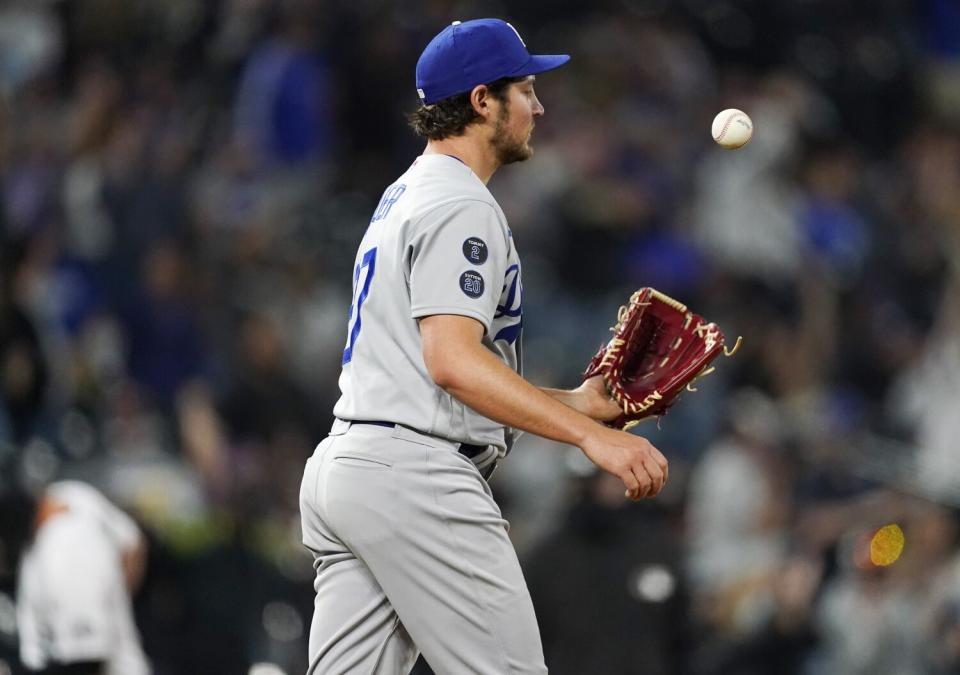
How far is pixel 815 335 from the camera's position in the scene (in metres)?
8.69

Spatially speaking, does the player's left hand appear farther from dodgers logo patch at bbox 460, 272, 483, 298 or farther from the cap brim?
the cap brim

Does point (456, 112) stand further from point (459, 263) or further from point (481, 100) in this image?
point (459, 263)

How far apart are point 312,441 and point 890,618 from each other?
11.4 ft

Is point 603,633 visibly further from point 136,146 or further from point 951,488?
point 136,146

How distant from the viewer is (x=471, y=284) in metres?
3.16

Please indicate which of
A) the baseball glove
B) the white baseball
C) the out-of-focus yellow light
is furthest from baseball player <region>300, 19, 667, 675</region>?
A: the out-of-focus yellow light

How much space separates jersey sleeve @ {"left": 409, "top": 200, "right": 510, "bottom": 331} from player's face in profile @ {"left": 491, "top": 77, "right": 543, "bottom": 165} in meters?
0.31

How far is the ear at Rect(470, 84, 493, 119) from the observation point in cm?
347

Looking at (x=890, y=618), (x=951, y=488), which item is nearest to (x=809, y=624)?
(x=890, y=618)

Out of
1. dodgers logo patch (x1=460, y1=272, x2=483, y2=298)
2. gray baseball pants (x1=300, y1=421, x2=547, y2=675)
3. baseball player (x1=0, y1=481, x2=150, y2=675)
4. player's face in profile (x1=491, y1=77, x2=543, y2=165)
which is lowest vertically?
baseball player (x1=0, y1=481, x2=150, y2=675)

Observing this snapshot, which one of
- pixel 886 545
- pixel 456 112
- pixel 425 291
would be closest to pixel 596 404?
pixel 425 291

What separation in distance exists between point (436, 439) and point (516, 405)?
26cm

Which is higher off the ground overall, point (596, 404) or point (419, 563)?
point (596, 404)

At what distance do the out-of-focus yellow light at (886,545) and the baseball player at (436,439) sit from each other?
4357 millimetres
